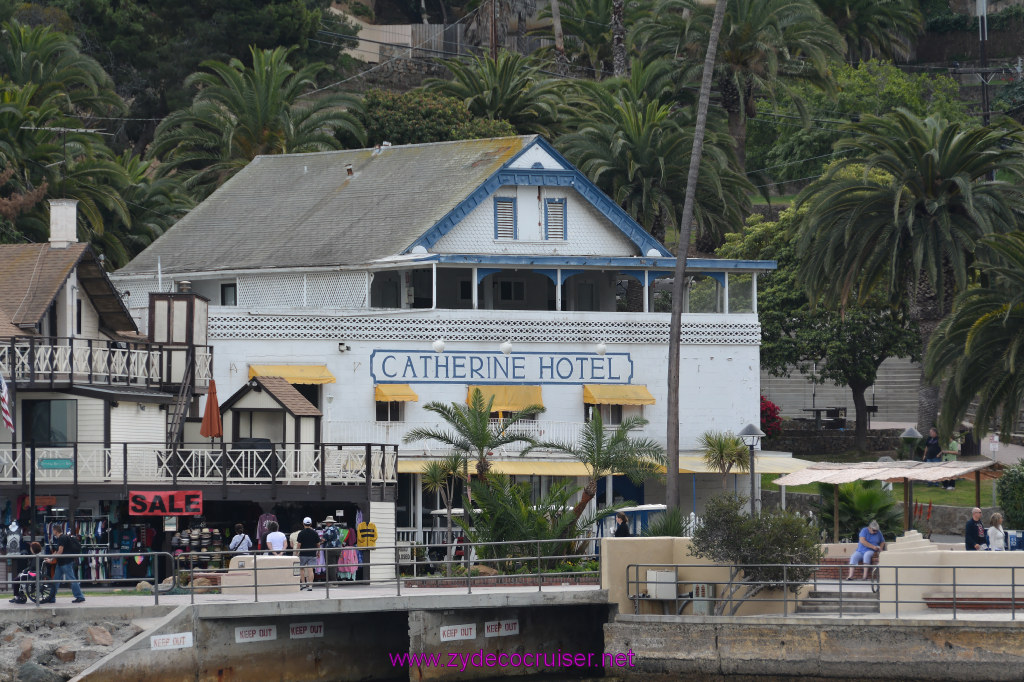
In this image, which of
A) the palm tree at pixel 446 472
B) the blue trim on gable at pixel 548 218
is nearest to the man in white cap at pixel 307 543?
the palm tree at pixel 446 472

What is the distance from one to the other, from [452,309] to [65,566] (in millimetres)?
18477

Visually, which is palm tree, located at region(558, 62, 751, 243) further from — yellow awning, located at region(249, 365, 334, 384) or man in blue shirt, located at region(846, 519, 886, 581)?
man in blue shirt, located at region(846, 519, 886, 581)

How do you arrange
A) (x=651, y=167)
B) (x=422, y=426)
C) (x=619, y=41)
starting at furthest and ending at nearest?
(x=619, y=41) → (x=651, y=167) → (x=422, y=426)

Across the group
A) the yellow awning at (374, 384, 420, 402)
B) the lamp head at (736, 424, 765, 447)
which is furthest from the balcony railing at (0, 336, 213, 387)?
the lamp head at (736, 424, 765, 447)

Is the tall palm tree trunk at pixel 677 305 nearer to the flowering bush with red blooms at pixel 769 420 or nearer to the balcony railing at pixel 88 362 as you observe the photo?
the balcony railing at pixel 88 362

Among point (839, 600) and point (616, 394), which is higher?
point (616, 394)

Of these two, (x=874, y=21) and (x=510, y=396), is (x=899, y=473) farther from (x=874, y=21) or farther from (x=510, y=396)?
(x=874, y=21)

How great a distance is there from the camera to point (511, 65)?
71.0 m

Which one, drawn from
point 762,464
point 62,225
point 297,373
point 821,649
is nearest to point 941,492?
point 762,464

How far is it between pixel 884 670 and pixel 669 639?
12.2 feet

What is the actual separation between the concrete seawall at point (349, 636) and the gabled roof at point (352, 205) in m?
17.1

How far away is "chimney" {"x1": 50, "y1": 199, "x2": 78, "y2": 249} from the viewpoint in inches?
1772

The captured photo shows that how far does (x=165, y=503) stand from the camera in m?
39.4

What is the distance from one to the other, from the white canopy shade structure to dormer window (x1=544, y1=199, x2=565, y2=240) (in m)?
13.7
